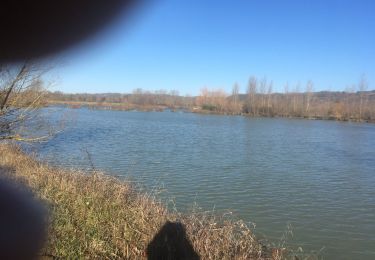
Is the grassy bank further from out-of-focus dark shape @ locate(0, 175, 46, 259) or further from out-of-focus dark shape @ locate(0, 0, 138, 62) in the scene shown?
out-of-focus dark shape @ locate(0, 0, 138, 62)

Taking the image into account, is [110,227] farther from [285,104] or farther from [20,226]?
[285,104]

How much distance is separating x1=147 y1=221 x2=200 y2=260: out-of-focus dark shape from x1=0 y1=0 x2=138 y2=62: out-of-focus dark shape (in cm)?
381

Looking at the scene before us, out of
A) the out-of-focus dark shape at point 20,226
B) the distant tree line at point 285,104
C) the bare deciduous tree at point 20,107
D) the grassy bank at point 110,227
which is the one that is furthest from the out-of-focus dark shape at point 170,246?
the distant tree line at point 285,104

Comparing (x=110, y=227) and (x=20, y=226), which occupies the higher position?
(x=20, y=226)

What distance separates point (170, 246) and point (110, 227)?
0.82m

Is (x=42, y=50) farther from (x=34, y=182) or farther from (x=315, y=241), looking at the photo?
(x=315, y=241)

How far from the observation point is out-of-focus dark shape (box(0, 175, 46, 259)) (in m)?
4.03

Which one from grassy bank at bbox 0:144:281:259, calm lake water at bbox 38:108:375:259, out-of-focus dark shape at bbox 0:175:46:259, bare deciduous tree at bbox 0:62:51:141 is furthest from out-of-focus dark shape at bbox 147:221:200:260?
bare deciduous tree at bbox 0:62:51:141

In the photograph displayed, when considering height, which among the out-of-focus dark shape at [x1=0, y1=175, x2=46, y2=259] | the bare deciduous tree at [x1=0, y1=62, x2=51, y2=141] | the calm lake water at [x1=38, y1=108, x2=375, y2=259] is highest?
the bare deciduous tree at [x1=0, y1=62, x2=51, y2=141]

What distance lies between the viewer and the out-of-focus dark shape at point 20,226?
403 centimetres

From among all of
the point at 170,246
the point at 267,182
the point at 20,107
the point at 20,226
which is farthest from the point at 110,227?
the point at 267,182

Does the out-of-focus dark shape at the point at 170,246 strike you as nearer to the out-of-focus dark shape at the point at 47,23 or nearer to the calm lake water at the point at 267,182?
the calm lake water at the point at 267,182

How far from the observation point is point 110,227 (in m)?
5.50

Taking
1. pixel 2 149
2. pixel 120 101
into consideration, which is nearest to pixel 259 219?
pixel 2 149
